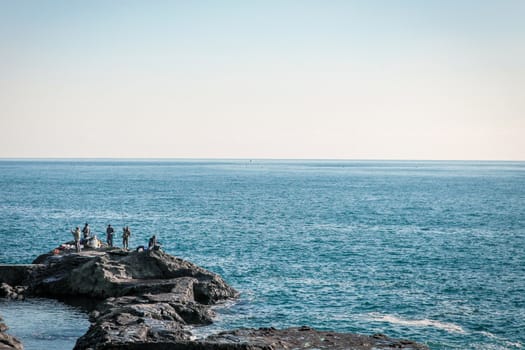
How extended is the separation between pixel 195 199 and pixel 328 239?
58.3 m

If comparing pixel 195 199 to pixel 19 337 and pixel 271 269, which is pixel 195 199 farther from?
→ pixel 19 337

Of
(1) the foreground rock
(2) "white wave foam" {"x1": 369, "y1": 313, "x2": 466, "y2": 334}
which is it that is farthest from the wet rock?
(2) "white wave foam" {"x1": 369, "y1": 313, "x2": 466, "y2": 334}

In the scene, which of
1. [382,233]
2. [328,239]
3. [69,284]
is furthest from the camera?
[382,233]

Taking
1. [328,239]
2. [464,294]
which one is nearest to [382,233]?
[328,239]

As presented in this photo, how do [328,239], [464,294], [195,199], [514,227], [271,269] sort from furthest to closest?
1. [195,199]
2. [514,227]
3. [328,239]
4. [271,269]
5. [464,294]

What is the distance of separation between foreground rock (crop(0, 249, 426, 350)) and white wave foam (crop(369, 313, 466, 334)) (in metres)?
6.90

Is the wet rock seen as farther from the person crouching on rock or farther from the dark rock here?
the person crouching on rock

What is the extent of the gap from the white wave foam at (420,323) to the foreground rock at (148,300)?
6899 millimetres

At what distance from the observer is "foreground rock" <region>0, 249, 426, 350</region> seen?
25.6m

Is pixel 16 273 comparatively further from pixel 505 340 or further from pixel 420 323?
pixel 505 340

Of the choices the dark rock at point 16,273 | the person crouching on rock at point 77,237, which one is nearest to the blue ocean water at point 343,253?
the person crouching on rock at point 77,237

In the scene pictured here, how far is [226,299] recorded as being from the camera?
132 ft

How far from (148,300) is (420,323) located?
1620 cm

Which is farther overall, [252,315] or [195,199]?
[195,199]
